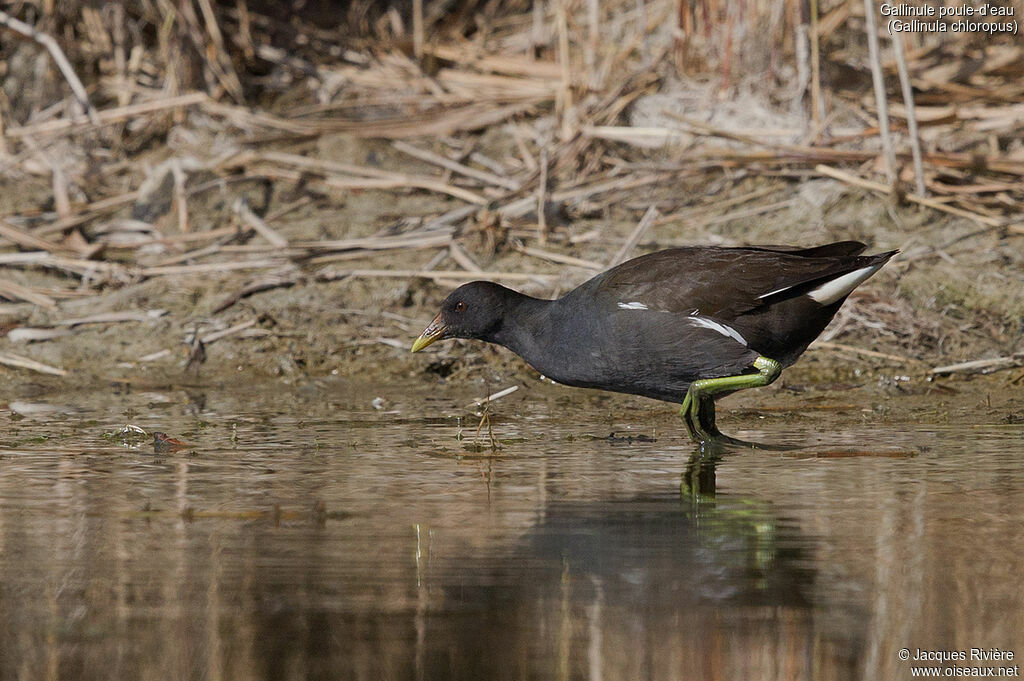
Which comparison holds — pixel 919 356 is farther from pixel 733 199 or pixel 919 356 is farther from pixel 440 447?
pixel 440 447

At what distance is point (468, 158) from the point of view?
28.0 ft

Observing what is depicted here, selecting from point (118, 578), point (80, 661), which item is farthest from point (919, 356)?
point (80, 661)

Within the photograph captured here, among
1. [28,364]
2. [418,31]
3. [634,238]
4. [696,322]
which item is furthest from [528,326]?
[418,31]

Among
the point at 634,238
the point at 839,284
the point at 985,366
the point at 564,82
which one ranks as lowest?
the point at 985,366

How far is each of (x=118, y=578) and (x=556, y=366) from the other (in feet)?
7.66

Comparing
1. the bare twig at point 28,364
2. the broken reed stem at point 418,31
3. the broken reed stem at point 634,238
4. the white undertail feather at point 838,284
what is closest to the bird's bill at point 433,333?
the white undertail feather at point 838,284

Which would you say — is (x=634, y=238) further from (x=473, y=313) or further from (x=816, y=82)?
(x=473, y=313)

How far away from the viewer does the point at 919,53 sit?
8836mm

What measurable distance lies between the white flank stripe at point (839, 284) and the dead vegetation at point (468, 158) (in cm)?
132

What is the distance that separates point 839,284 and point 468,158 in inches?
154

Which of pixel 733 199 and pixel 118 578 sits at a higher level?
pixel 733 199

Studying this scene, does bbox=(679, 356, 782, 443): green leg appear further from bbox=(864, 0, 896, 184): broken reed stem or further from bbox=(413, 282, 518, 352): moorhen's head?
bbox=(864, 0, 896, 184): broken reed stem

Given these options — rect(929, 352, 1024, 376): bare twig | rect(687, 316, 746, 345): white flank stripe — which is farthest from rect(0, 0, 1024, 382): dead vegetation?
rect(687, 316, 746, 345): white flank stripe

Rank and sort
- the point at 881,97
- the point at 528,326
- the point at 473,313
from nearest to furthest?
the point at 528,326 → the point at 473,313 → the point at 881,97
